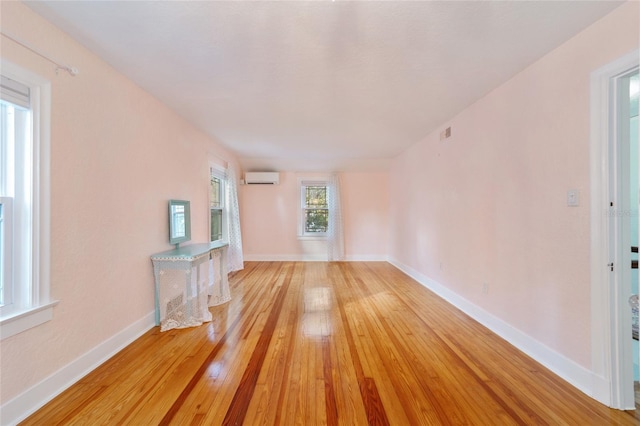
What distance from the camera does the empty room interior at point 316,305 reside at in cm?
155

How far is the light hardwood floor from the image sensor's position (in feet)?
4.97

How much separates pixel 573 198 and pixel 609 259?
0.44 metres

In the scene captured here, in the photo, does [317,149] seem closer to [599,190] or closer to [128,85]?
[128,85]

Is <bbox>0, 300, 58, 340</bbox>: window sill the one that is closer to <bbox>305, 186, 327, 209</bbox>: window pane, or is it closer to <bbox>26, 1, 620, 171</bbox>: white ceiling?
<bbox>26, 1, 620, 171</bbox>: white ceiling

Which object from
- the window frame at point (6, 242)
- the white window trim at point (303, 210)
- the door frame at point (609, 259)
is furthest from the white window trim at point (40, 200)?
the white window trim at point (303, 210)

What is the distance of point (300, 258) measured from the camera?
657 centimetres

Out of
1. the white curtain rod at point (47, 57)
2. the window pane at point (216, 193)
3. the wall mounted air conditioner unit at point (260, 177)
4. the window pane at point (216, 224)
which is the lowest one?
the window pane at point (216, 224)

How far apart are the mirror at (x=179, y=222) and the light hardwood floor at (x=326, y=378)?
3.26 ft

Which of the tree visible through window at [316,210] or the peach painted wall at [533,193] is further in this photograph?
the tree visible through window at [316,210]

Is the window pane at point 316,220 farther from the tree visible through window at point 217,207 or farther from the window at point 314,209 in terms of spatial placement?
the tree visible through window at point 217,207

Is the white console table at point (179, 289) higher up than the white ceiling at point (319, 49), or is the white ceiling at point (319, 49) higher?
the white ceiling at point (319, 49)

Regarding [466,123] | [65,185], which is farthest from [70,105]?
[466,123]

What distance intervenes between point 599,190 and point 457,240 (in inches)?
66.4

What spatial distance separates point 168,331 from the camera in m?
2.61
